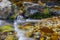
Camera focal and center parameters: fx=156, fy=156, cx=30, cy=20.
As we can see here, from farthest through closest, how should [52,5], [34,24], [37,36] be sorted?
1. [52,5]
2. [34,24]
3. [37,36]

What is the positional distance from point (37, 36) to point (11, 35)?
19 centimetres

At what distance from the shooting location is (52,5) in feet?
4.41

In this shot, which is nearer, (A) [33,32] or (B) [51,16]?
(A) [33,32]

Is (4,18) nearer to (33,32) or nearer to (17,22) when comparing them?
(17,22)

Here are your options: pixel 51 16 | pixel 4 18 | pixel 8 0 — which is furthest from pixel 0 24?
pixel 51 16

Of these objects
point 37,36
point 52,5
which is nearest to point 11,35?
point 37,36

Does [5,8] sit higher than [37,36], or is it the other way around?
[5,8]

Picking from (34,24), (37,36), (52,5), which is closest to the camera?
(37,36)

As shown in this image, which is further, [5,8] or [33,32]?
[5,8]

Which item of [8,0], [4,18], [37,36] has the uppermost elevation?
[8,0]

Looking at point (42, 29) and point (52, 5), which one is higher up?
point (52, 5)

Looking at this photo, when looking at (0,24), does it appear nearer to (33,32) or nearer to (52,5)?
(33,32)

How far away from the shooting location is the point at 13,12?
1.30 metres

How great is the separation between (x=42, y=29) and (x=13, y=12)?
0.30 m
